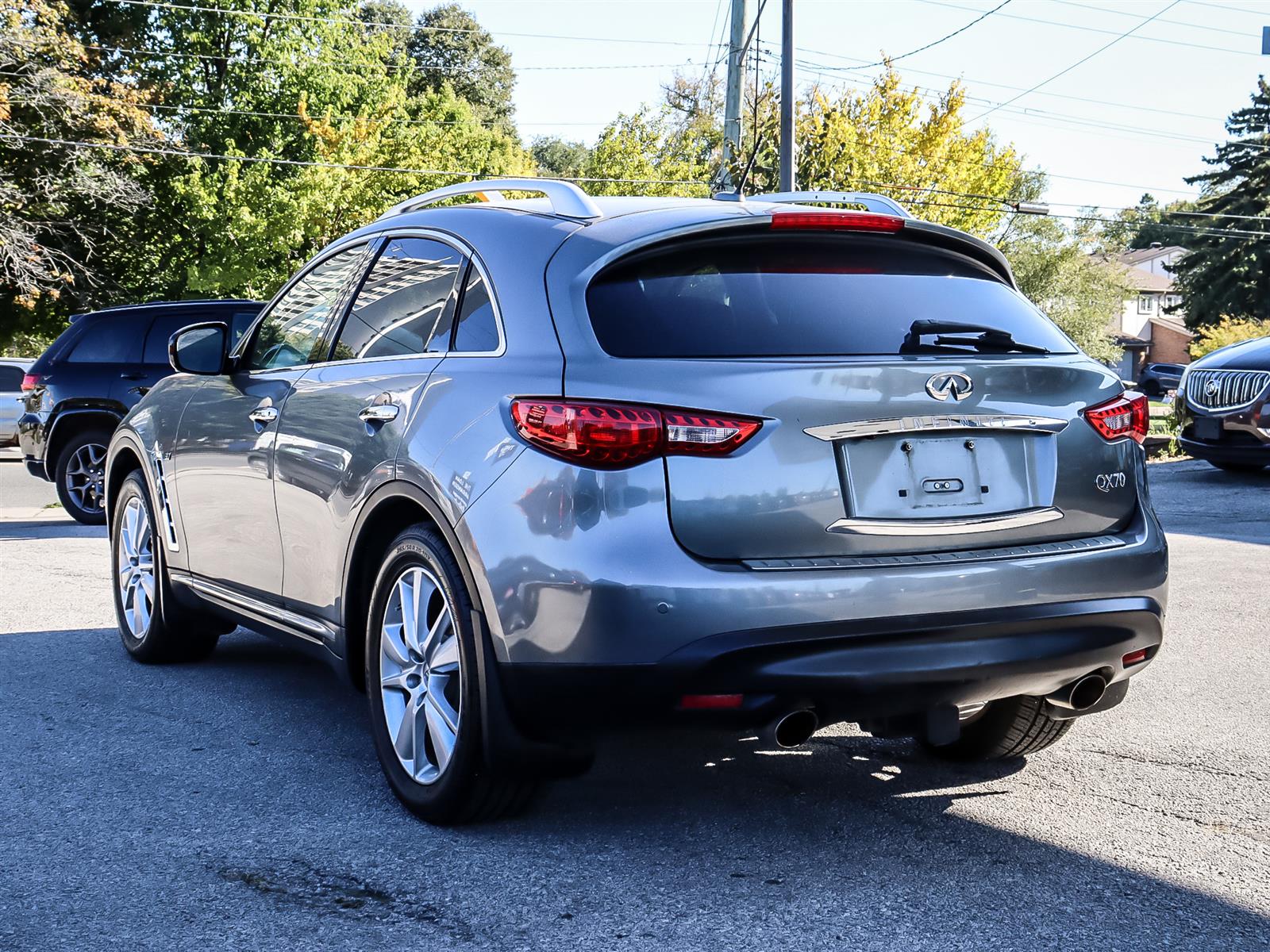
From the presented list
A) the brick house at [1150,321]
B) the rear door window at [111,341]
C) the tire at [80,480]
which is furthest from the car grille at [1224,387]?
the brick house at [1150,321]

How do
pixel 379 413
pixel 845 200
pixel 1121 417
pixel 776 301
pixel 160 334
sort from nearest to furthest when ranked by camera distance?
pixel 776 301 → pixel 1121 417 → pixel 379 413 → pixel 845 200 → pixel 160 334

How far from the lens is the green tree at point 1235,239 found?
67.4 meters

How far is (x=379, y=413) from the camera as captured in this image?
13.6 feet

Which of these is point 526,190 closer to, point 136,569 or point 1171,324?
point 136,569

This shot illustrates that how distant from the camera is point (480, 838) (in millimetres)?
3820

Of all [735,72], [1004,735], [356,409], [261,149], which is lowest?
[1004,735]

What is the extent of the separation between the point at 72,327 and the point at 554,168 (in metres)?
77.3

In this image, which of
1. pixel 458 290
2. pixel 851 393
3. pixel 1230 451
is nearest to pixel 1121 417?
pixel 851 393

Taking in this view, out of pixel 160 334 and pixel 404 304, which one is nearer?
pixel 404 304

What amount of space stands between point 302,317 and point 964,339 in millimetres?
2510

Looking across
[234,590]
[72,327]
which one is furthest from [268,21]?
[234,590]

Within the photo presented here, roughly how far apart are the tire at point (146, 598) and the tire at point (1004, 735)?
3.07 m

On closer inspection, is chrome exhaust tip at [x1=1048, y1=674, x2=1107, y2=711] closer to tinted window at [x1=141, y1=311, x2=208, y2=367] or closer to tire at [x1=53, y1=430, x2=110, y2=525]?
tinted window at [x1=141, y1=311, x2=208, y2=367]

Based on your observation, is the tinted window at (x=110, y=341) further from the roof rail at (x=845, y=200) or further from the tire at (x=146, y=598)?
the roof rail at (x=845, y=200)
